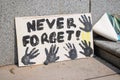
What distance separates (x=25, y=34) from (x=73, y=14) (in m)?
0.71

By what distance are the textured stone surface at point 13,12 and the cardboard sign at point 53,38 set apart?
0.23 feet

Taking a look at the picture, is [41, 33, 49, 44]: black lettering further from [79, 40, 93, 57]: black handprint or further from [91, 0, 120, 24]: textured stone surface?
[91, 0, 120, 24]: textured stone surface

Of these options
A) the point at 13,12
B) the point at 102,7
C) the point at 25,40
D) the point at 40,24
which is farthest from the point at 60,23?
the point at 102,7

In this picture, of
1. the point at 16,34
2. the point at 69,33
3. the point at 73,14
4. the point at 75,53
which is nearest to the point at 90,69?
the point at 75,53

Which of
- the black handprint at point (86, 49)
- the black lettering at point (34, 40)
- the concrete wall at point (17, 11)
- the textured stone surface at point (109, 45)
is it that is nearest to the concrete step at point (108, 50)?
the textured stone surface at point (109, 45)

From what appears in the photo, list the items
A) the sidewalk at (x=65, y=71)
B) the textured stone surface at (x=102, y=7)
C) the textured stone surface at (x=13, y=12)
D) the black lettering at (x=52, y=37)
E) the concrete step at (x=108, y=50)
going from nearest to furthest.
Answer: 1. the sidewalk at (x=65, y=71)
2. the textured stone surface at (x=13, y=12)
3. the concrete step at (x=108, y=50)
4. the black lettering at (x=52, y=37)
5. the textured stone surface at (x=102, y=7)

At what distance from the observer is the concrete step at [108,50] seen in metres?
2.77

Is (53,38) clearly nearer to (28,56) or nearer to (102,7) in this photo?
(28,56)

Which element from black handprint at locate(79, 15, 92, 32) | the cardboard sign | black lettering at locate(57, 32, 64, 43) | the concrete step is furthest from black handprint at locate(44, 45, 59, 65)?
the concrete step

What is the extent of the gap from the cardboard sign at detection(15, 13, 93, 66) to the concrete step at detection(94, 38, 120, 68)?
0.12 meters

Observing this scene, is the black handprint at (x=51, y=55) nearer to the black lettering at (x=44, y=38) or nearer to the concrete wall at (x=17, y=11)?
the black lettering at (x=44, y=38)

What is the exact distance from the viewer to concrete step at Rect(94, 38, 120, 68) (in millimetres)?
2771

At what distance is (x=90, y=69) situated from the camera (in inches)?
107

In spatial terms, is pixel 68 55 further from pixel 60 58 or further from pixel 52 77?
pixel 52 77
